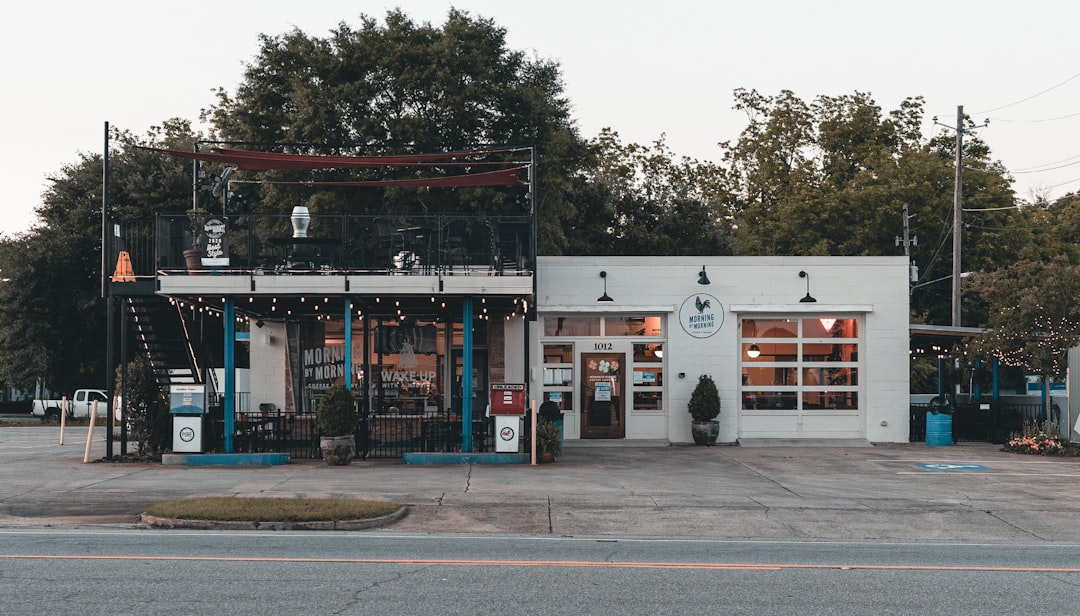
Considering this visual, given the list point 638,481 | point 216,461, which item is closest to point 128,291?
point 216,461

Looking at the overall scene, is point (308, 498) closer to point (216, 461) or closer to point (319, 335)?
point (216, 461)

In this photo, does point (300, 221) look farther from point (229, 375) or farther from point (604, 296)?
point (604, 296)

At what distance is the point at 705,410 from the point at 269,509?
13662 millimetres

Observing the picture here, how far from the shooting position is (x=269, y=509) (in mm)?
14391

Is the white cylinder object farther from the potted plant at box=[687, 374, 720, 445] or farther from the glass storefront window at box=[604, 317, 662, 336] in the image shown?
the potted plant at box=[687, 374, 720, 445]

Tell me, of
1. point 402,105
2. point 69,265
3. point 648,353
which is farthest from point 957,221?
point 69,265

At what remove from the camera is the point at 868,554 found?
39.9 feet

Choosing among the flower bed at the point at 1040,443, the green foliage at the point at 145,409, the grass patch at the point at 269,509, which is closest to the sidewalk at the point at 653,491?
the grass patch at the point at 269,509

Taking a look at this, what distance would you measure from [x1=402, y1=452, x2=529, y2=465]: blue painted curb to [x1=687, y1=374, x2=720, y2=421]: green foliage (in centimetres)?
586

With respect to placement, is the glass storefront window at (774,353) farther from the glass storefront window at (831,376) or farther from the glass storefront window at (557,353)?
the glass storefront window at (557,353)

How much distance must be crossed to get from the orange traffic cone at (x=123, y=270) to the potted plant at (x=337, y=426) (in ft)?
16.1

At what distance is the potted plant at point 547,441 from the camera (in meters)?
21.8

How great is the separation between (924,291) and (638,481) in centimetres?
4099

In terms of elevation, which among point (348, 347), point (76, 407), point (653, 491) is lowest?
point (76, 407)
